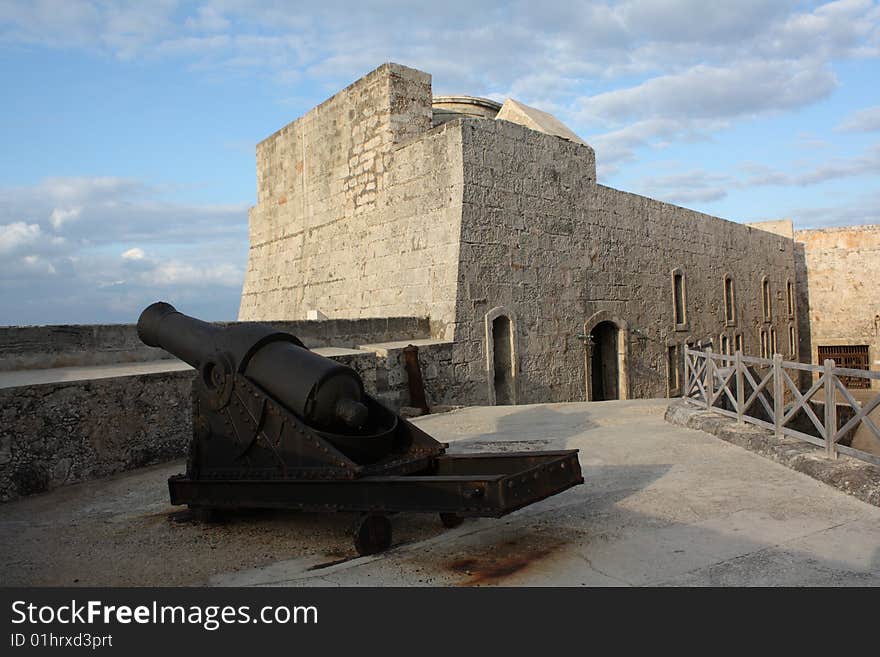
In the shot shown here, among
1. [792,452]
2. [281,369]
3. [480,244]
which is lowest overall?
[792,452]

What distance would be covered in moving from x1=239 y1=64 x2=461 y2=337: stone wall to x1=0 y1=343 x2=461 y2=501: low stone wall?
16.1ft

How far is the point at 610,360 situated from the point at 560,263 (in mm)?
2941

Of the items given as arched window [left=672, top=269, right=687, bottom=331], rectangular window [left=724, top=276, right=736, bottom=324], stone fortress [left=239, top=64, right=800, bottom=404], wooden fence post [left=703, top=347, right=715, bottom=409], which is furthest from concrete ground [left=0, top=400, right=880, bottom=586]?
rectangular window [left=724, top=276, right=736, bottom=324]

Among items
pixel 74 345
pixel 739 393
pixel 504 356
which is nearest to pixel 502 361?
pixel 504 356

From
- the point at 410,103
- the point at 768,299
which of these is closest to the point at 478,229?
the point at 410,103

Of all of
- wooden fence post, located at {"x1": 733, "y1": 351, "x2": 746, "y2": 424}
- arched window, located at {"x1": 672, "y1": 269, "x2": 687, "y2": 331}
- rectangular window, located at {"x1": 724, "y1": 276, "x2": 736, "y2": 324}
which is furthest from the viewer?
rectangular window, located at {"x1": 724, "y1": 276, "x2": 736, "y2": 324}

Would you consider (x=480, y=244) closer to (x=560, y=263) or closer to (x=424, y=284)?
(x=424, y=284)

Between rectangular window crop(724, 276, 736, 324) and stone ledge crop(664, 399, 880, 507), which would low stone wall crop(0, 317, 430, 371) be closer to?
stone ledge crop(664, 399, 880, 507)

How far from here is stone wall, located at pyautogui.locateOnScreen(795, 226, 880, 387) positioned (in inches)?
1027

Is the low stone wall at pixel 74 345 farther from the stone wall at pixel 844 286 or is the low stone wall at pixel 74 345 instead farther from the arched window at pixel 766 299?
the stone wall at pixel 844 286

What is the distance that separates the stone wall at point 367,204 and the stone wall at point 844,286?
847 inches

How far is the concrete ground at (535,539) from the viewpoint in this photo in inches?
130

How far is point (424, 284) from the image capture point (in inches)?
439
